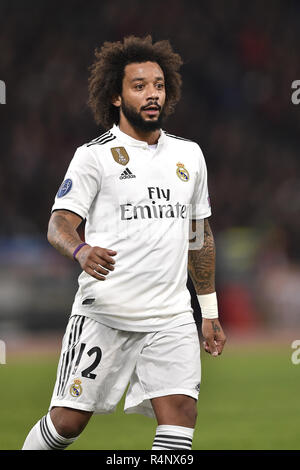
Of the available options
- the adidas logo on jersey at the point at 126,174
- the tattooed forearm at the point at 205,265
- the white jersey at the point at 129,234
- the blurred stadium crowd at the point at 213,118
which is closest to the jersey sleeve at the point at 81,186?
the white jersey at the point at 129,234

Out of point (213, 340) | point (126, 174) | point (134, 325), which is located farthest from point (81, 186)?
point (213, 340)

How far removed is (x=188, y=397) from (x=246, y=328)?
11.3 metres

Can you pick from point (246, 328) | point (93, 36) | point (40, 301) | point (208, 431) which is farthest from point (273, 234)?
point (208, 431)

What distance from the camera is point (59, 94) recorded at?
19.3 m

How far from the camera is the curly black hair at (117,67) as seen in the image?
16.8ft

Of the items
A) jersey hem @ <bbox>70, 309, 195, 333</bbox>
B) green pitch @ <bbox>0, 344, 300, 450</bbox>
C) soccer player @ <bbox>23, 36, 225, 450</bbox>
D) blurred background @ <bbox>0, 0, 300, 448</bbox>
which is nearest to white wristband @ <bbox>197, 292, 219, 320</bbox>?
soccer player @ <bbox>23, 36, 225, 450</bbox>

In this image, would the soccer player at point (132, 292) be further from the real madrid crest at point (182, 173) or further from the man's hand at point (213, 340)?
the man's hand at point (213, 340)

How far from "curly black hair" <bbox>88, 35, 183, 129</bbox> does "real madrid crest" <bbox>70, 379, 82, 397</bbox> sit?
5.08 feet

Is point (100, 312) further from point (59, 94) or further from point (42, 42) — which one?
point (42, 42)

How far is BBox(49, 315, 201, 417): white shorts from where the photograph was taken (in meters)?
4.64

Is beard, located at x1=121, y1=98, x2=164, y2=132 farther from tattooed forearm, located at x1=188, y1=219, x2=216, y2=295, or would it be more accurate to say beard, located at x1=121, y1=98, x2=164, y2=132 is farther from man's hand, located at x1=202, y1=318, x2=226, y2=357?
man's hand, located at x1=202, y1=318, x2=226, y2=357

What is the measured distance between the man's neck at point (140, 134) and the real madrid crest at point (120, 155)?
0.14m

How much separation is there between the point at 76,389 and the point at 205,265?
1075 millimetres

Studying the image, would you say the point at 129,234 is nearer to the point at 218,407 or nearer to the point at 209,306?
the point at 209,306
